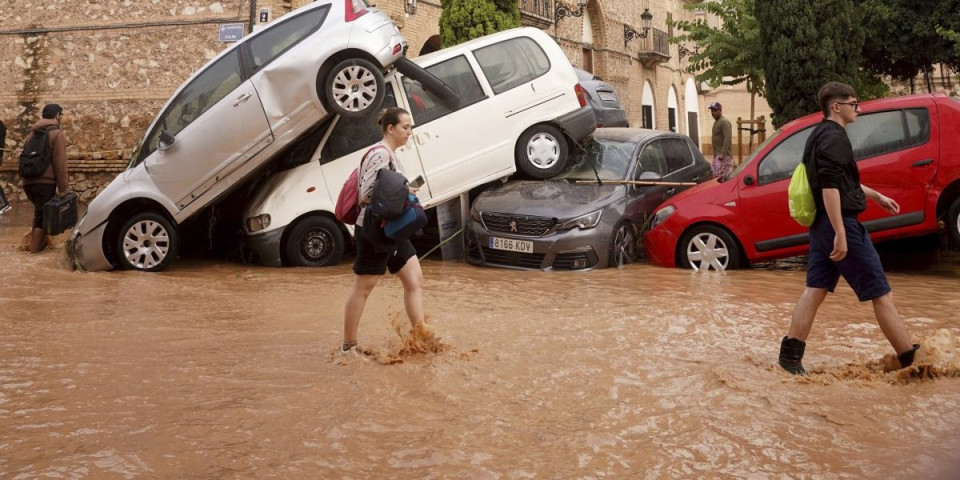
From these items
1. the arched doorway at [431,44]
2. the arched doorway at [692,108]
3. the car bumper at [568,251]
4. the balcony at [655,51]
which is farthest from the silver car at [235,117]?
the arched doorway at [692,108]

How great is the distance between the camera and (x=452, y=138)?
35.9 feet

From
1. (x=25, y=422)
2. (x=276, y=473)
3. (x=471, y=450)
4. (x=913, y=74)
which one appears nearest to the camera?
(x=276, y=473)

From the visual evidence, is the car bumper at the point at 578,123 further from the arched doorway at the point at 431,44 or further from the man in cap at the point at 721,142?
the arched doorway at the point at 431,44

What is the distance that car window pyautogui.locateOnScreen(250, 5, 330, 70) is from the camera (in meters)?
10.5

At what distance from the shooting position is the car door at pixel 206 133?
10.3 meters

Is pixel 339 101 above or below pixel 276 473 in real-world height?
above

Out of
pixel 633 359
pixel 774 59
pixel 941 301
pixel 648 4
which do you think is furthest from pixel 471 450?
pixel 648 4

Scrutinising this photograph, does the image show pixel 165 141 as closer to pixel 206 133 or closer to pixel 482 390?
pixel 206 133

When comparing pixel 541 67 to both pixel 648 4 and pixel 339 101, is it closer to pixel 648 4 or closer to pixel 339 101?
pixel 339 101

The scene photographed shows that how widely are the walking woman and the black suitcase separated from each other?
676cm

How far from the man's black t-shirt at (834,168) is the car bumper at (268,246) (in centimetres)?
659

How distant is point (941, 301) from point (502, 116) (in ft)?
16.3

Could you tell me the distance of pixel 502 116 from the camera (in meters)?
11.1

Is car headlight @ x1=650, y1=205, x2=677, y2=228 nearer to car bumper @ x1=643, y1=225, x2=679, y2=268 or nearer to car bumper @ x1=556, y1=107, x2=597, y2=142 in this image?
car bumper @ x1=643, y1=225, x2=679, y2=268
